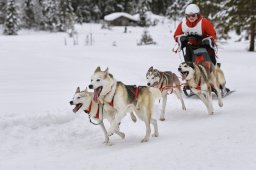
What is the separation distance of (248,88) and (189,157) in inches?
264

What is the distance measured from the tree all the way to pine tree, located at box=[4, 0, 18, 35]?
87.0 feet

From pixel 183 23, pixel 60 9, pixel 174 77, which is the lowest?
pixel 174 77

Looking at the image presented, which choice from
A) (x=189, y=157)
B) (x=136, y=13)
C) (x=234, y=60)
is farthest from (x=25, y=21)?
(x=189, y=157)

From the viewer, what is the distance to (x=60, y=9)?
4759 centimetres

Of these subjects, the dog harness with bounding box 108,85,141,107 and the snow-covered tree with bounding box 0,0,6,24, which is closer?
the dog harness with bounding box 108,85,141,107

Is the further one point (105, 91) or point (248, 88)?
point (248, 88)

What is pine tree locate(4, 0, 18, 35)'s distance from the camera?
135ft

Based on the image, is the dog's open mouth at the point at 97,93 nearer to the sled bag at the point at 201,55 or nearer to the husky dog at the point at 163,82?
the husky dog at the point at 163,82

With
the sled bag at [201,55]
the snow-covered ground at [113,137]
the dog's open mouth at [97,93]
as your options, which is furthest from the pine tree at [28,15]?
the dog's open mouth at [97,93]

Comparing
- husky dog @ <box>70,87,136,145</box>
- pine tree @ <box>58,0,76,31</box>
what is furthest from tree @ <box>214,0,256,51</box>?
pine tree @ <box>58,0,76,31</box>

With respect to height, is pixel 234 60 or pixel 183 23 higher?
pixel 183 23

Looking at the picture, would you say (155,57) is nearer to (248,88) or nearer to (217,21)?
(217,21)

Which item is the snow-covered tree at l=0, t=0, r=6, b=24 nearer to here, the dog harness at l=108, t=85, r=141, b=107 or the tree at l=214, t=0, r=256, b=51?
the tree at l=214, t=0, r=256, b=51

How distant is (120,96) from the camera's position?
18.0ft
